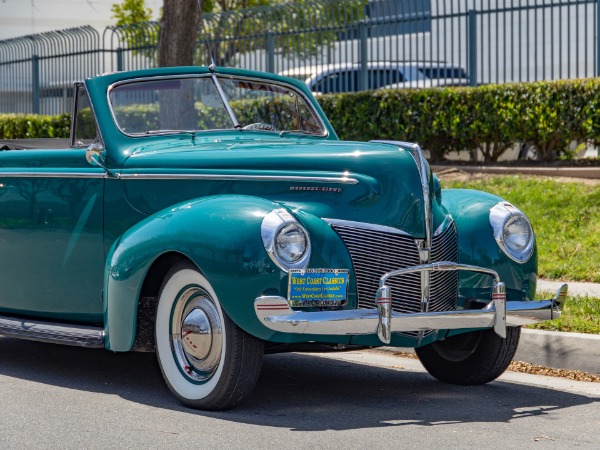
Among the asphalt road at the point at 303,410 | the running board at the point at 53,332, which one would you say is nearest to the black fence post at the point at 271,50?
the asphalt road at the point at 303,410

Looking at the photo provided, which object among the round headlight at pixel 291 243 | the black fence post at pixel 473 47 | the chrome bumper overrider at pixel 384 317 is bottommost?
the chrome bumper overrider at pixel 384 317

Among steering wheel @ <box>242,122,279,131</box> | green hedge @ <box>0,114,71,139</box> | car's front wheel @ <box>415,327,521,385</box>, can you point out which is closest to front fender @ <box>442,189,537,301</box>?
car's front wheel @ <box>415,327,521,385</box>

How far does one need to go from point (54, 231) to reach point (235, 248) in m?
1.74

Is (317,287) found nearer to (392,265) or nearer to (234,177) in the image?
(392,265)

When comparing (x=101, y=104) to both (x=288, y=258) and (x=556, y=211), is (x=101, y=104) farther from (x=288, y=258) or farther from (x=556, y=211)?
(x=556, y=211)

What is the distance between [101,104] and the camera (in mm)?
6758

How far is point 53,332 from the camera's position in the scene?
628 cm

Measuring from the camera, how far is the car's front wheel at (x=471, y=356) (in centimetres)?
614

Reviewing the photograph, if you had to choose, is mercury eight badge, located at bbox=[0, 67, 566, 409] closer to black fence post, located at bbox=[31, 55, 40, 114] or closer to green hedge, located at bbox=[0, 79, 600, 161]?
green hedge, located at bbox=[0, 79, 600, 161]

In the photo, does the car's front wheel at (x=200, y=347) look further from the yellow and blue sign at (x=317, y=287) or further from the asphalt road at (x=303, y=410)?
the yellow and blue sign at (x=317, y=287)

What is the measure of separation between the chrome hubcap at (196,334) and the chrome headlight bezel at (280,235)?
453mm

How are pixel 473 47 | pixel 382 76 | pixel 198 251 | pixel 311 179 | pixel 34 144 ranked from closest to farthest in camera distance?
pixel 198 251 < pixel 311 179 < pixel 34 144 < pixel 473 47 < pixel 382 76

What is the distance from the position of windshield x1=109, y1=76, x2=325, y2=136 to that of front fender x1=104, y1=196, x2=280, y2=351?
1.14m

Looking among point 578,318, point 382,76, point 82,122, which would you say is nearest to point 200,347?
point 82,122
